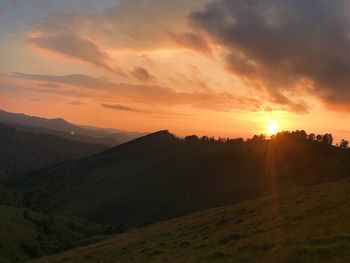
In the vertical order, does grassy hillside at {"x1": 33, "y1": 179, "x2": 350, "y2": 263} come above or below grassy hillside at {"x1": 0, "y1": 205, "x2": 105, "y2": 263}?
above

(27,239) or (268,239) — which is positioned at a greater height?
(268,239)

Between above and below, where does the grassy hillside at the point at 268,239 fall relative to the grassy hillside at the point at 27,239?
above

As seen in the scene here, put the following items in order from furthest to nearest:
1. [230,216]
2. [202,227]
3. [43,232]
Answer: [43,232]
[230,216]
[202,227]

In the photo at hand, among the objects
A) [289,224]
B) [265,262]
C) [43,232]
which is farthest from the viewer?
[43,232]

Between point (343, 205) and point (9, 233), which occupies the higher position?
point (343, 205)

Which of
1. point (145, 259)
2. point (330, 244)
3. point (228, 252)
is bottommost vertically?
point (145, 259)

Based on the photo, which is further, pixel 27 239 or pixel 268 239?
pixel 27 239

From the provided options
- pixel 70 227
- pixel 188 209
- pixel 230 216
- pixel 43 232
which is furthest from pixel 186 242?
pixel 188 209

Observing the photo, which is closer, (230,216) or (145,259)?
(145,259)

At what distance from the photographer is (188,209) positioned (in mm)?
189750

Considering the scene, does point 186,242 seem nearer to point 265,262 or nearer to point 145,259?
point 145,259

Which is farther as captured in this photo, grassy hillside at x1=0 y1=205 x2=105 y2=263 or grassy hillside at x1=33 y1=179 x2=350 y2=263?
grassy hillside at x1=0 y1=205 x2=105 y2=263

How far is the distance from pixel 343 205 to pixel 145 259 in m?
16.5

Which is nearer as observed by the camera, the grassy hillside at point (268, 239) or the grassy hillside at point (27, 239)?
the grassy hillside at point (268, 239)
